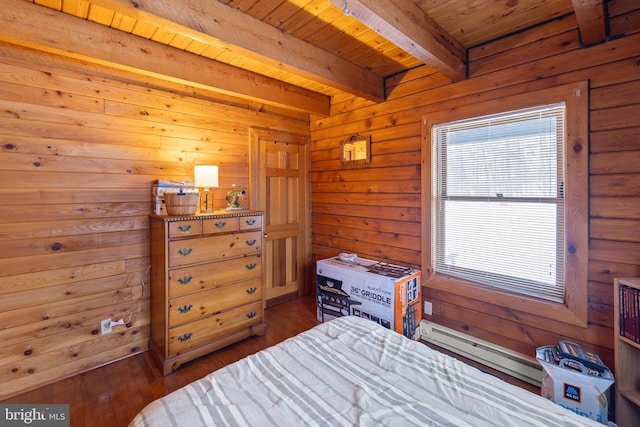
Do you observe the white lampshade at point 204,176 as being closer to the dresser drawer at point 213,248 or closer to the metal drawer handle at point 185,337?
the dresser drawer at point 213,248

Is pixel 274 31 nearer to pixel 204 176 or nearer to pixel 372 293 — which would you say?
pixel 204 176

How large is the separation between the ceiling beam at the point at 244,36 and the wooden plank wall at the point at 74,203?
3.46 ft

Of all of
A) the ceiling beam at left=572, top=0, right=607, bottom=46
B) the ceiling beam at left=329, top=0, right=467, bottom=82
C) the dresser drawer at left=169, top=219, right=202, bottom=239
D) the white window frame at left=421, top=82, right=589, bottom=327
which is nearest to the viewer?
the ceiling beam at left=572, top=0, right=607, bottom=46

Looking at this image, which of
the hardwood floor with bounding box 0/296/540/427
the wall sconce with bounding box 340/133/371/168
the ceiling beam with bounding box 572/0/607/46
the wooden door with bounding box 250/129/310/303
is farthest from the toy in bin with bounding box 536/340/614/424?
the wooden door with bounding box 250/129/310/303

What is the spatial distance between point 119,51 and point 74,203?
1199 millimetres

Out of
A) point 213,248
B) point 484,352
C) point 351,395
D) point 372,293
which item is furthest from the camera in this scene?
point 372,293

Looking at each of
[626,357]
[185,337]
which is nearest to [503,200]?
[626,357]

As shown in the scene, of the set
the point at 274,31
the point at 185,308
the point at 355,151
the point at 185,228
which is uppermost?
the point at 274,31

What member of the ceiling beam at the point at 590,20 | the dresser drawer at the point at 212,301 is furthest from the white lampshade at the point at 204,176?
the ceiling beam at the point at 590,20

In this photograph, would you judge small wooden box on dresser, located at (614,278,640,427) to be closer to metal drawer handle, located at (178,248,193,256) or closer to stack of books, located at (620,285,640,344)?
stack of books, located at (620,285,640,344)

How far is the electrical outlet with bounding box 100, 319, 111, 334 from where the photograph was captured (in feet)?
7.77

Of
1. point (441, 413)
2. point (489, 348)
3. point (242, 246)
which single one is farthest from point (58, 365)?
point (489, 348)

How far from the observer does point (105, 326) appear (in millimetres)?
2383

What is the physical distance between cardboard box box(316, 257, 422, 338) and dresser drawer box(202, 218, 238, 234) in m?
1.03
